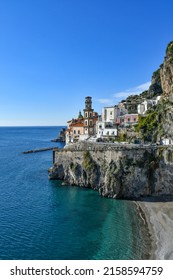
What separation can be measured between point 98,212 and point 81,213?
2260 mm

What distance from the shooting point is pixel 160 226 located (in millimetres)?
26875

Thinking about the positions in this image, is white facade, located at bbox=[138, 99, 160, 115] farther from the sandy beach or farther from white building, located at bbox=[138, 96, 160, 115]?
the sandy beach

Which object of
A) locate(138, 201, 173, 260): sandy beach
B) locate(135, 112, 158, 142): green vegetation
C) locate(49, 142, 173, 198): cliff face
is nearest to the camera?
locate(138, 201, 173, 260): sandy beach

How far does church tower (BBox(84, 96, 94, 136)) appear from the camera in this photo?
58744mm

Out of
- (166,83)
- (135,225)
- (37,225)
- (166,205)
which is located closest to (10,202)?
(37,225)

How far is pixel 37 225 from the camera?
2767 cm

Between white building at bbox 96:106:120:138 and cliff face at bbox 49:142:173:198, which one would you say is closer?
Answer: cliff face at bbox 49:142:173:198

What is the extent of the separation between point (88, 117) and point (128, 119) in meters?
10.2

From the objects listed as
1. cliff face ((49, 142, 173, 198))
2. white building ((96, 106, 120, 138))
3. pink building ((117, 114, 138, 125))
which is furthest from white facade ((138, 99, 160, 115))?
cliff face ((49, 142, 173, 198))

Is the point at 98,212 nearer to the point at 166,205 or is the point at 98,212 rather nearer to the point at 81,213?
the point at 81,213

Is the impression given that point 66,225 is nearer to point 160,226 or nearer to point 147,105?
point 160,226

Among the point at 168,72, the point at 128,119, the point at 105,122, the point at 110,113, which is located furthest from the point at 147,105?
the point at 105,122

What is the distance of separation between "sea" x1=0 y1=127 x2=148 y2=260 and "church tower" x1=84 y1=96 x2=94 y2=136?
71.3 ft

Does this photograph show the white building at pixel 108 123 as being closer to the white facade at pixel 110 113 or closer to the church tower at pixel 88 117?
the white facade at pixel 110 113
